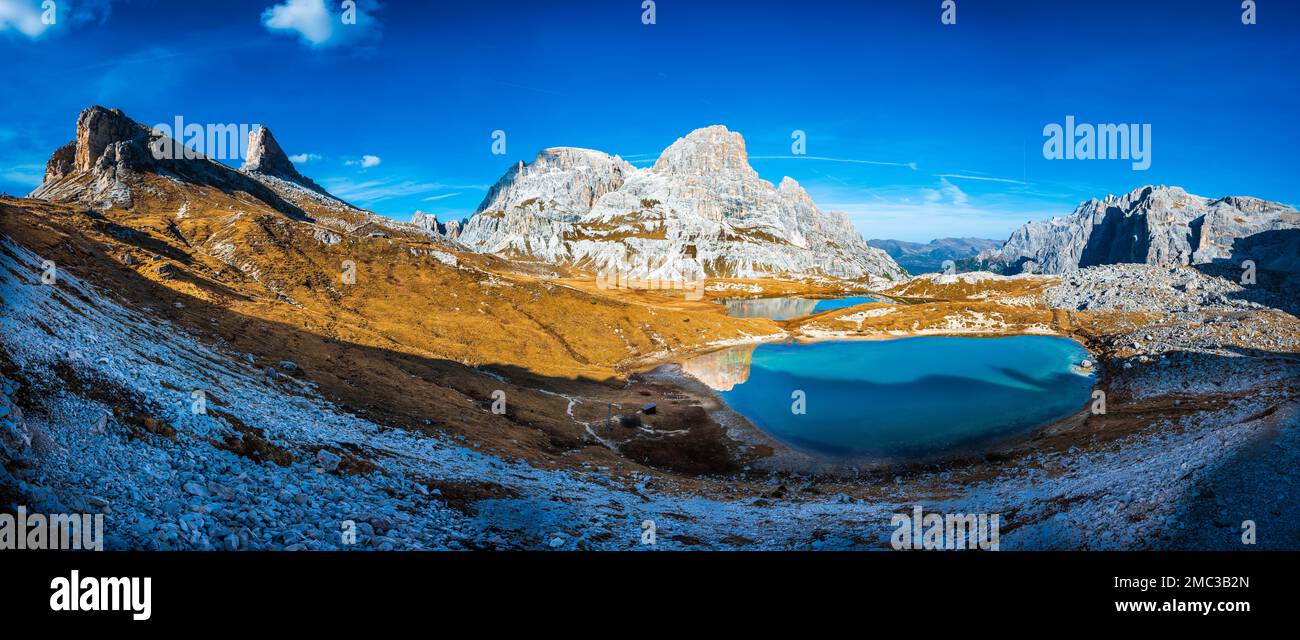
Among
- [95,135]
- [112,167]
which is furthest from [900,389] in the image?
[95,135]

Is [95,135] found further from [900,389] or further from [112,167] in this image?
[900,389]

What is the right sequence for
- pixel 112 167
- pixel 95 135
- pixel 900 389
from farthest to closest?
1. pixel 95 135
2. pixel 112 167
3. pixel 900 389

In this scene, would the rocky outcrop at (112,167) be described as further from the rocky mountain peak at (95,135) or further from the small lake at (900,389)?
the small lake at (900,389)

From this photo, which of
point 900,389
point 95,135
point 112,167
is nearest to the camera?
point 900,389

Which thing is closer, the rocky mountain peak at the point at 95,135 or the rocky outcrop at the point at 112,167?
the rocky outcrop at the point at 112,167

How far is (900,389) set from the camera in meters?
73.6

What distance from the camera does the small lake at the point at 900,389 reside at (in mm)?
52438

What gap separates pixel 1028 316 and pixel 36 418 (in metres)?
164

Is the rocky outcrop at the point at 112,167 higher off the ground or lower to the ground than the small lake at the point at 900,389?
higher

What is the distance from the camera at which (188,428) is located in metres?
19.6

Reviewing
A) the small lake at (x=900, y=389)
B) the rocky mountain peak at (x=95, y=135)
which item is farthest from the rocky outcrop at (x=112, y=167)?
the small lake at (x=900, y=389)

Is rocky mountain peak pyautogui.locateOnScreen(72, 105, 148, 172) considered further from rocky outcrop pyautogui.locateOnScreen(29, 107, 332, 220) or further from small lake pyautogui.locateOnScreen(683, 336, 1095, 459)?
small lake pyautogui.locateOnScreen(683, 336, 1095, 459)

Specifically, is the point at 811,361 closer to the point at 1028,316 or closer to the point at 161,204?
the point at 1028,316
